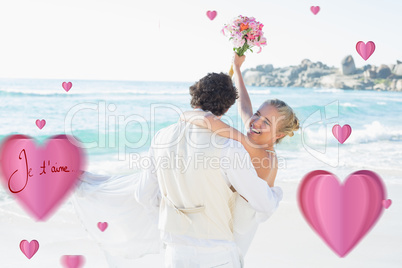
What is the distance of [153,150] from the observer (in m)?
2.76

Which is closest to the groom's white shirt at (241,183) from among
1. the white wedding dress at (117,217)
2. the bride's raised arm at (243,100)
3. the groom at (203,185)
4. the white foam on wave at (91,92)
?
the groom at (203,185)

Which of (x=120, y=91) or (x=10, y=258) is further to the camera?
(x=120, y=91)

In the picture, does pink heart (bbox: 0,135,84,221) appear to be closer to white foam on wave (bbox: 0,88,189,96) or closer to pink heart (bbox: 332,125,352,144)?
pink heart (bbox: 332,125,352,144)

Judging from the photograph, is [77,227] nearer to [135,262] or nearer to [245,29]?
[135,262]

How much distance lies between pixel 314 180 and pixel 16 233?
390 cm

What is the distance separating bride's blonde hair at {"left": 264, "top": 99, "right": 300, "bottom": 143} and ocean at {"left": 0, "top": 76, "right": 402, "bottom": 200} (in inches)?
83.0

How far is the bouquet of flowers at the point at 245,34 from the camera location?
3623 mm

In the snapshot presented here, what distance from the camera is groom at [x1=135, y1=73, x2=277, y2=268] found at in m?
2.52

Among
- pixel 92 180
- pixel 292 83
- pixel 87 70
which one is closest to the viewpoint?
pixel 92 180

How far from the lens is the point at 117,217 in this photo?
347 centimetres

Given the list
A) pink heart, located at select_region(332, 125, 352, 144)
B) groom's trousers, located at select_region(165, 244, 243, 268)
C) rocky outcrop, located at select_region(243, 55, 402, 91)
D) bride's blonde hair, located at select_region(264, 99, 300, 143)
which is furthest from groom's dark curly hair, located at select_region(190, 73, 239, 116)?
rocky outcrop, located at select_region(243, 55, 402, 91)

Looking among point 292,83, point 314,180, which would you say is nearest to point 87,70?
point 292,83

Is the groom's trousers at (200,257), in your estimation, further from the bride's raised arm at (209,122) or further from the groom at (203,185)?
the bride's raised arm at (209,122)

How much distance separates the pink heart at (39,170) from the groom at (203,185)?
53.2 inches
